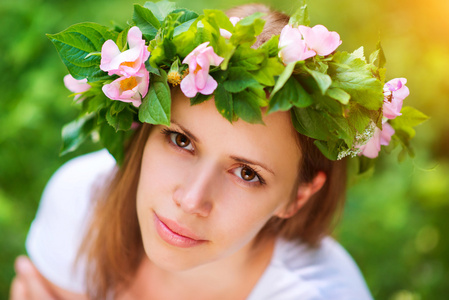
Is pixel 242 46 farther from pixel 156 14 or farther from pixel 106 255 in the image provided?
pixel 106 255

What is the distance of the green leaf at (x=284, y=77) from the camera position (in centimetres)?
124

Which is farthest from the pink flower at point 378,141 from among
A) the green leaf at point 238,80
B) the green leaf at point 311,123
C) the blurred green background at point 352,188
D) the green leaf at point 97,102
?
the blurred green background at point 352,188

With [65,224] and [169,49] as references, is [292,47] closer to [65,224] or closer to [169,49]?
[169,49]

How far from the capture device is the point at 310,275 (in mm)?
2174

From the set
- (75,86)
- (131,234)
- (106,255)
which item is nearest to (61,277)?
(106,255)

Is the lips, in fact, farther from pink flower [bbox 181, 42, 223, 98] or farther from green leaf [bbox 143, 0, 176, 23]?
green leaf [bbox 143, 0, 176, 23]

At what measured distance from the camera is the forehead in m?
1.43

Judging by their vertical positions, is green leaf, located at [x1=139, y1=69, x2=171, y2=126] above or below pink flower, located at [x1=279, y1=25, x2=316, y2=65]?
below

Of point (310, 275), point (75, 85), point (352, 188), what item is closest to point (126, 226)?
point (75, 85)

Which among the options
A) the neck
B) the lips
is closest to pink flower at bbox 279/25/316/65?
the lips

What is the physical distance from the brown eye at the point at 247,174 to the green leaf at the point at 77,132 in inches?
26.3

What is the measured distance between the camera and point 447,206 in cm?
340

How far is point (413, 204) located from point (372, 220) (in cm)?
37

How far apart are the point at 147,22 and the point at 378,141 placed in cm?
79
